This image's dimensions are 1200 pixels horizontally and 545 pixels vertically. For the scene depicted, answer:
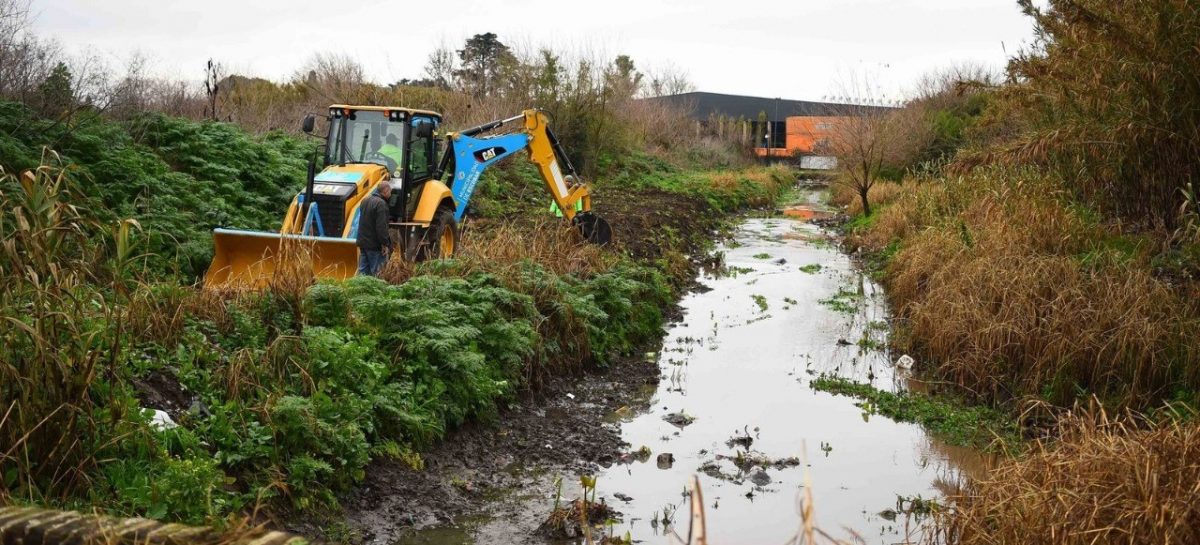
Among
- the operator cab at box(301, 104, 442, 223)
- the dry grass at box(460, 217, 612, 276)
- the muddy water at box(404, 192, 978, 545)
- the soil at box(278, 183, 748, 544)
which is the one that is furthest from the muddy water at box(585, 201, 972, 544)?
the operator cab at box(301, 104, 442, 223)

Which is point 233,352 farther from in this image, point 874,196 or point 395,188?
point 874,196

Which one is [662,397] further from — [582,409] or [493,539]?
[493,539]

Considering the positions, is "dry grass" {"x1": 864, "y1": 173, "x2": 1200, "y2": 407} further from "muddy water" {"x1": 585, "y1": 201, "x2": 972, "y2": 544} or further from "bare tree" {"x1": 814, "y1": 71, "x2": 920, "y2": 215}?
"bare tree" {"x1": 814, "y1": 71, "x2": 920, "y2": 215}

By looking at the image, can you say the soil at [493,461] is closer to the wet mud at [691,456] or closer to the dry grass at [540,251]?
the wet mud at [691,456]

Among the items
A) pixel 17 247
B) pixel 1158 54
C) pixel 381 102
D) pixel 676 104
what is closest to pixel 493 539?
pixel 17 247

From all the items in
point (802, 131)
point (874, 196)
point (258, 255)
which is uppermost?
point (802, 131)

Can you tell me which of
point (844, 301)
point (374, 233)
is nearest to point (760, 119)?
point (844, 301)

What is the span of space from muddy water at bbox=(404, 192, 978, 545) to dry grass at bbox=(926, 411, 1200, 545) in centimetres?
56

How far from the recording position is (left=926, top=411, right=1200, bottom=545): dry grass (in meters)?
4.89

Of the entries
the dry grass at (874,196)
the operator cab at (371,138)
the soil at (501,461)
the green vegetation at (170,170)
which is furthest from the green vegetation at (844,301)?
the dry grass at (874,196)

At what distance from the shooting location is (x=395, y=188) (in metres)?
13.1

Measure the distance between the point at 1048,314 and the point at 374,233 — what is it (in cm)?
703

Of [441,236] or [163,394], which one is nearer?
Answer: [163,394]

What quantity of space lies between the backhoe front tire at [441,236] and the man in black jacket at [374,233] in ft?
2.41
